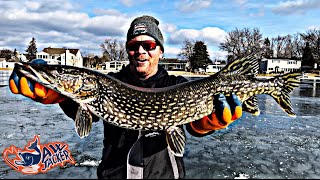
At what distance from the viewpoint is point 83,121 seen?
244 centimetres

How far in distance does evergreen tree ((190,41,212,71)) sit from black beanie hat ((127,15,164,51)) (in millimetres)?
56876

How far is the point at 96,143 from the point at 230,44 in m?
53.2

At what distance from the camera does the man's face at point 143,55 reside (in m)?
2.57

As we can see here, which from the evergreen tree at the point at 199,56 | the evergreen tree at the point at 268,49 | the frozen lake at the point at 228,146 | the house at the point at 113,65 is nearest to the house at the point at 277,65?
the evergreen tree at the point at 268,49

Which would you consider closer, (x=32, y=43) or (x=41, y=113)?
(x=41, y=113)

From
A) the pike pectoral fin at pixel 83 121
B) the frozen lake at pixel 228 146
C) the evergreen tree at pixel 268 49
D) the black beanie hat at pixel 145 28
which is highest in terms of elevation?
the evergreen tree at pixel 268 49

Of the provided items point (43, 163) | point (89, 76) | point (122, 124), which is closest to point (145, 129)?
point (122, 124)

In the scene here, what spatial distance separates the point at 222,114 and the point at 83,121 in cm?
112

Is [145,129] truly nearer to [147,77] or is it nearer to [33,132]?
[147,77]

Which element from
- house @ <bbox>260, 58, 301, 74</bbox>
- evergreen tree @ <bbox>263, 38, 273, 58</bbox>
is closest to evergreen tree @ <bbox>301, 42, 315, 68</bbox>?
house @ <bbox>260, 58, 301, 74</bbox>

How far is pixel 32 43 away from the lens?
8362 cm

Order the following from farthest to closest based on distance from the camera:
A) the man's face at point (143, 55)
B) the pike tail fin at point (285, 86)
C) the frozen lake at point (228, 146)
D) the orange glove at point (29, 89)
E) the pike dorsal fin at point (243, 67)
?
the frozen lake at point (228, 146) → the pike tail fin at point (285, 86) → the pike dorsal fin at point (243, 67) → the man's face at point (143, 55) → the orange glove at point (29, 89)

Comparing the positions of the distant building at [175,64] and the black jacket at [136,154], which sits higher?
the distant building at [175,64]

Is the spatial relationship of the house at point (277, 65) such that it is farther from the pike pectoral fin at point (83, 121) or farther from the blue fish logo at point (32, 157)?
the pike pectoral fin at point (83, 121)
